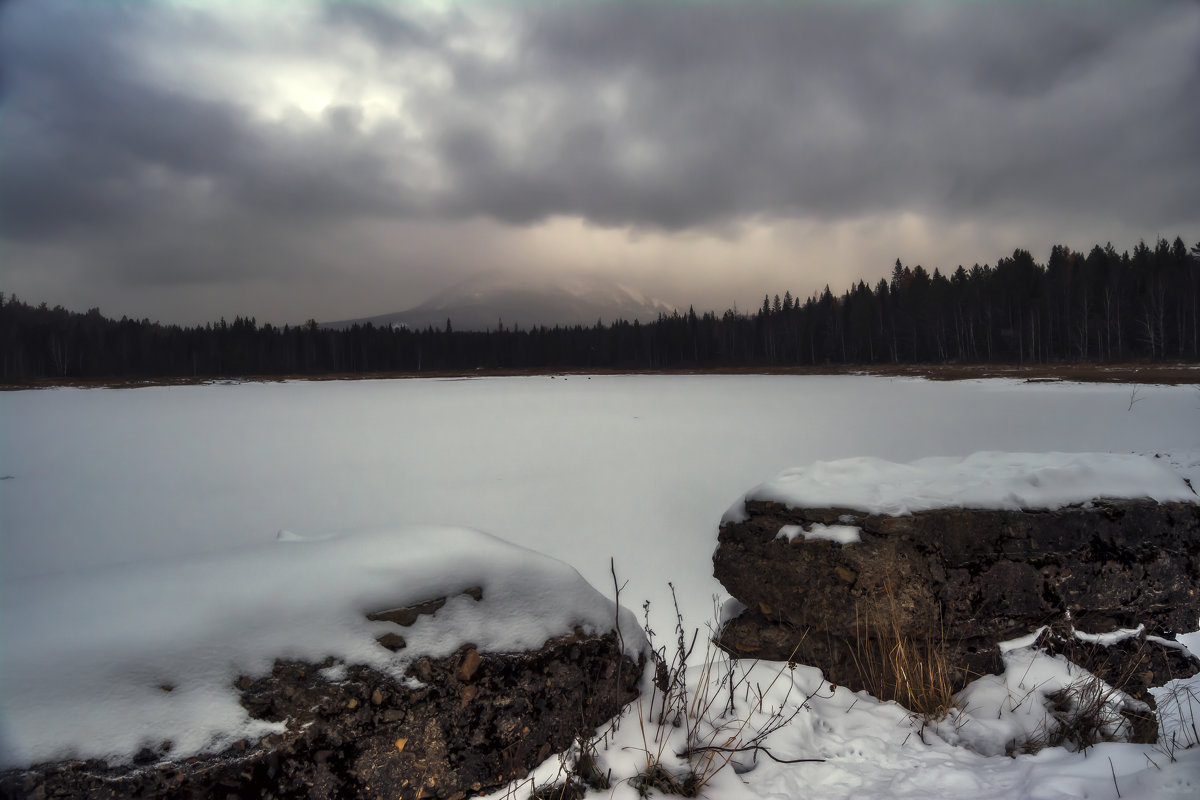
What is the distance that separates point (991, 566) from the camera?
3.53m

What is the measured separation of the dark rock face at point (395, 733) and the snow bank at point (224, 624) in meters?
0.05

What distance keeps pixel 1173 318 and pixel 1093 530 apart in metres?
65.0

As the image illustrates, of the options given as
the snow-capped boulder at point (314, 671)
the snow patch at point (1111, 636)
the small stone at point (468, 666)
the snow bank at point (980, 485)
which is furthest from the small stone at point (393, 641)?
the snow patch at point (1111, 636)

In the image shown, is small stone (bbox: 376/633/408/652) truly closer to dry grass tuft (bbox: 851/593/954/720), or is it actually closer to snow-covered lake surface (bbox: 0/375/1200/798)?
snow-covered lake surface (bbox: 0/375/1200/798)

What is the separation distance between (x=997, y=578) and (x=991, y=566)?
79mm

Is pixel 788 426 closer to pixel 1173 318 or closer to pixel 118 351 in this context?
pixel 1173 318

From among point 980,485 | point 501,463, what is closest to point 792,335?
Result: point 501,463

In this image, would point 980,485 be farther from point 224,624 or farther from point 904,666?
point 224,624

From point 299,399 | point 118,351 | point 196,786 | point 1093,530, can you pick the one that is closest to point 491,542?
point 196,786

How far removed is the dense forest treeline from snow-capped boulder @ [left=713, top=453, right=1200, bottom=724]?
53168 mm

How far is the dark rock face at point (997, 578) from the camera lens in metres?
3.49

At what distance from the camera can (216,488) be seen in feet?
33.3

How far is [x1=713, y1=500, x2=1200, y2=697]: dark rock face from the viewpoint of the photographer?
11.4 ft

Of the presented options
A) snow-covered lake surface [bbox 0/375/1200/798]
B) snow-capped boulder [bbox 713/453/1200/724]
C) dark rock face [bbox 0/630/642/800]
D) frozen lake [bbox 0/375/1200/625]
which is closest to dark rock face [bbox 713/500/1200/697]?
snow-capped boulder [bbox 713/453/1200/724]
